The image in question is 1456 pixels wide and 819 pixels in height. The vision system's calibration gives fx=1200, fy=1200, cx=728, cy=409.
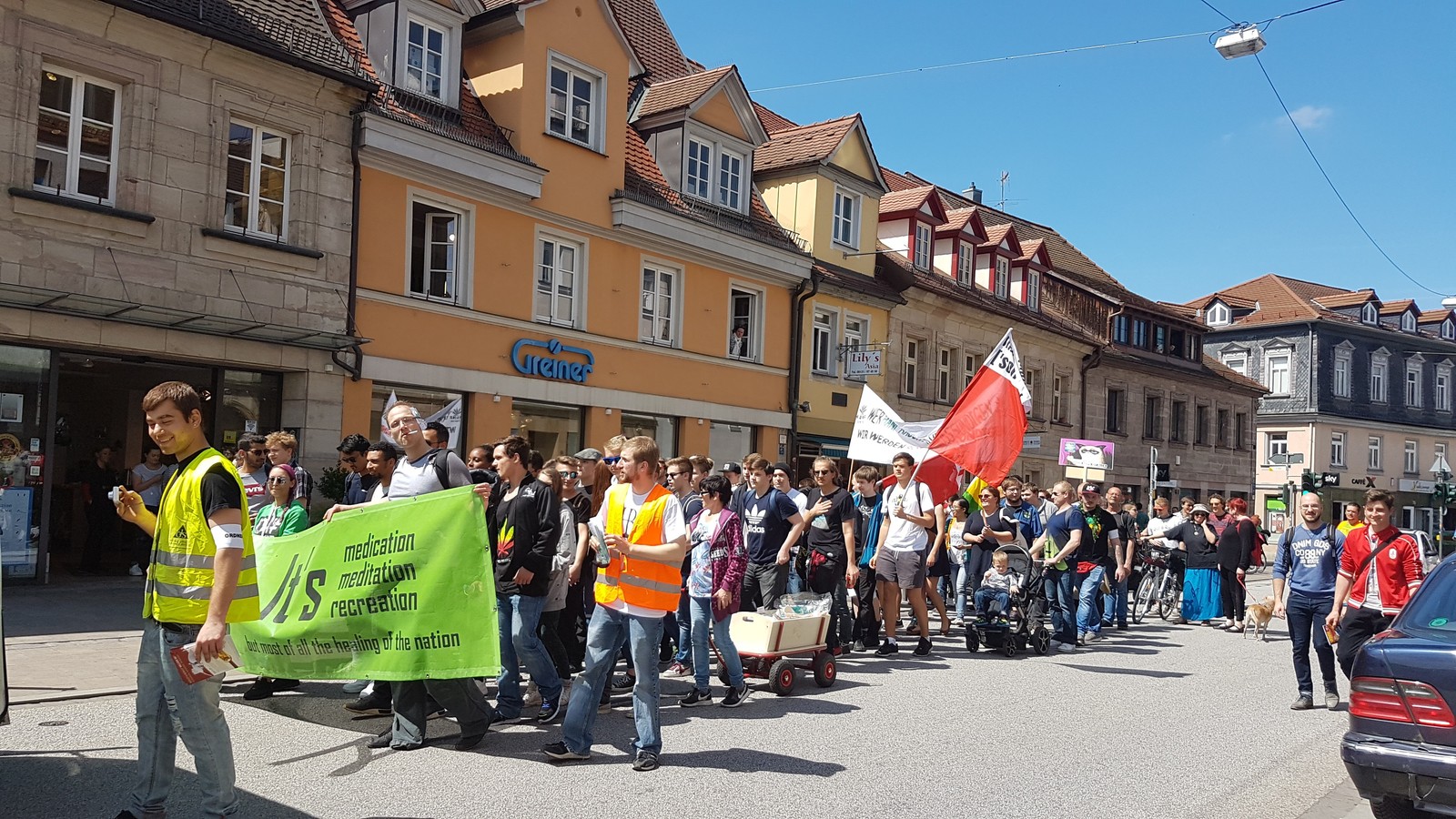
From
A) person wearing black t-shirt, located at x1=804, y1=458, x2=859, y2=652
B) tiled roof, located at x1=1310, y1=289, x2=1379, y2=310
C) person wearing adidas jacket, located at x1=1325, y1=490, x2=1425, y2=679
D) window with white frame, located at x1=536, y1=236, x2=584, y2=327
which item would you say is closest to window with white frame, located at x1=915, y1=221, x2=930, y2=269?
window with white frame, located at x1=536, y1=236, x2=584, y2=327

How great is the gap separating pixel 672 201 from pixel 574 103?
110 inches

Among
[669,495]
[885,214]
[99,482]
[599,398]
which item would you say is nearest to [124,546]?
[99,482]

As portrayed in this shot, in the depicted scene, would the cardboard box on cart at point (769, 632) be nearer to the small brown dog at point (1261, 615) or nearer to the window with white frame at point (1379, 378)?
the small brown dog at point (1261, 615)

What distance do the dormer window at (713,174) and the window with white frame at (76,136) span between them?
35.5ft

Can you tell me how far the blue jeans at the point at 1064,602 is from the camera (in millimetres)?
13531

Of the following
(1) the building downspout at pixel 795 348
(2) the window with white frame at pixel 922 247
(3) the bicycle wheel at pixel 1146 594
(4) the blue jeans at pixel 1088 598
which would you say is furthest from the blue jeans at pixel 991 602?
(2) the window with white frame at pixel 922 247

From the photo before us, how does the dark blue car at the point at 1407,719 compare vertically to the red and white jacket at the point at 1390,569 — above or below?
below

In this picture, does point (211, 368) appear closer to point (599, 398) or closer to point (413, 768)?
point (599, 398)

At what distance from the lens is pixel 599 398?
20078 mm

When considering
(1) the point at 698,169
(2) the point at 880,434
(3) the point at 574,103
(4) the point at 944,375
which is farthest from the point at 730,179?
(4) the point at 944,375

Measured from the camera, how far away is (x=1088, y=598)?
1467 centimetres

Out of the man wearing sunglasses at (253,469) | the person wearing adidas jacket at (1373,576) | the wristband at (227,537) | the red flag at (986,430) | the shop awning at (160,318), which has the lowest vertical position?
the person wearing adidas jacket at (1373,576)

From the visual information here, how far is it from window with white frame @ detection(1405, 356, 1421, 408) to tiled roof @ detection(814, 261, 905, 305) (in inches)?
1754

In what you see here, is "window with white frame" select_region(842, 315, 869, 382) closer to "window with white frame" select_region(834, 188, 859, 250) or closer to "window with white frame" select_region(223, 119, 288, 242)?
"window with white frame" select_region(834, 188, 859, 250)
